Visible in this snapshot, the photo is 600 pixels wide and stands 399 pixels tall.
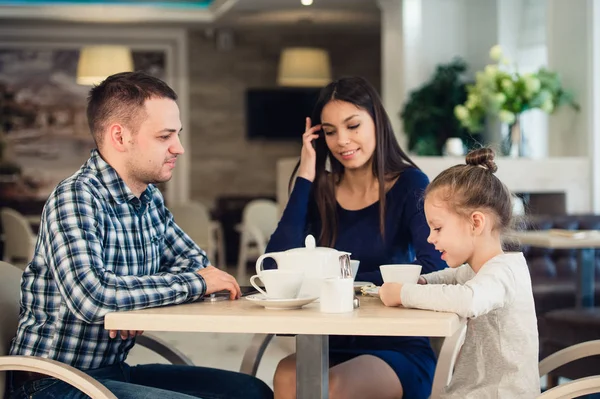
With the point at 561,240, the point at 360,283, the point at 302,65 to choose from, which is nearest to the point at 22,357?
the point at 360,283

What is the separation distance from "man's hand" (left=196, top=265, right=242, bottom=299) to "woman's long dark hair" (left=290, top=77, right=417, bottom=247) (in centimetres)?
71

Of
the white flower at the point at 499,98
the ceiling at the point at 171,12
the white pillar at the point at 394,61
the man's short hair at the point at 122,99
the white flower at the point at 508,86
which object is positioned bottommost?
the man's short hair at the point at 122,99

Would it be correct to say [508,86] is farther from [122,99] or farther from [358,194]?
[122,99]

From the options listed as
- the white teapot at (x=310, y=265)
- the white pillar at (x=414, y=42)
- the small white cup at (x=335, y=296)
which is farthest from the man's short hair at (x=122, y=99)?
the white pillar at (x=414, y=42)

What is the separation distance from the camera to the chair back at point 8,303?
6.74ft

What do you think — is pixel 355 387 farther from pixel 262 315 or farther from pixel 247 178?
pixel 247 178

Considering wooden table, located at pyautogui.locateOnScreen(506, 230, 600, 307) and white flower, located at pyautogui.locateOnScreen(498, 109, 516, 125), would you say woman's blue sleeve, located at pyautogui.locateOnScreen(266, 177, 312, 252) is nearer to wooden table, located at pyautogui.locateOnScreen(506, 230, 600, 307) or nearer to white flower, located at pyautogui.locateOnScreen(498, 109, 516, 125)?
wooden table, located at pyautogui.locateOnScreen(506, 230, 600, 307)

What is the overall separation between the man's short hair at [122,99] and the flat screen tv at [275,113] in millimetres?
9352

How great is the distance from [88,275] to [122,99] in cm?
45

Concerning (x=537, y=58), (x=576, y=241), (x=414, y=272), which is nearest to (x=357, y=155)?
(x=414, y=272)

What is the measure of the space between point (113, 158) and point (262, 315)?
0.63 m

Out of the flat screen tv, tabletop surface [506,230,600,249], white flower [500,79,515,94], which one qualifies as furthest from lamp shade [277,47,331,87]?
tabletop surface [506,230,600,249]

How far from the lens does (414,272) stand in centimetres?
200

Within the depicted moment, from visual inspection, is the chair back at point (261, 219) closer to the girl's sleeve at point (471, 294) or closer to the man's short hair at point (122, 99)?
A: the man's short hair at point (122, 99)
